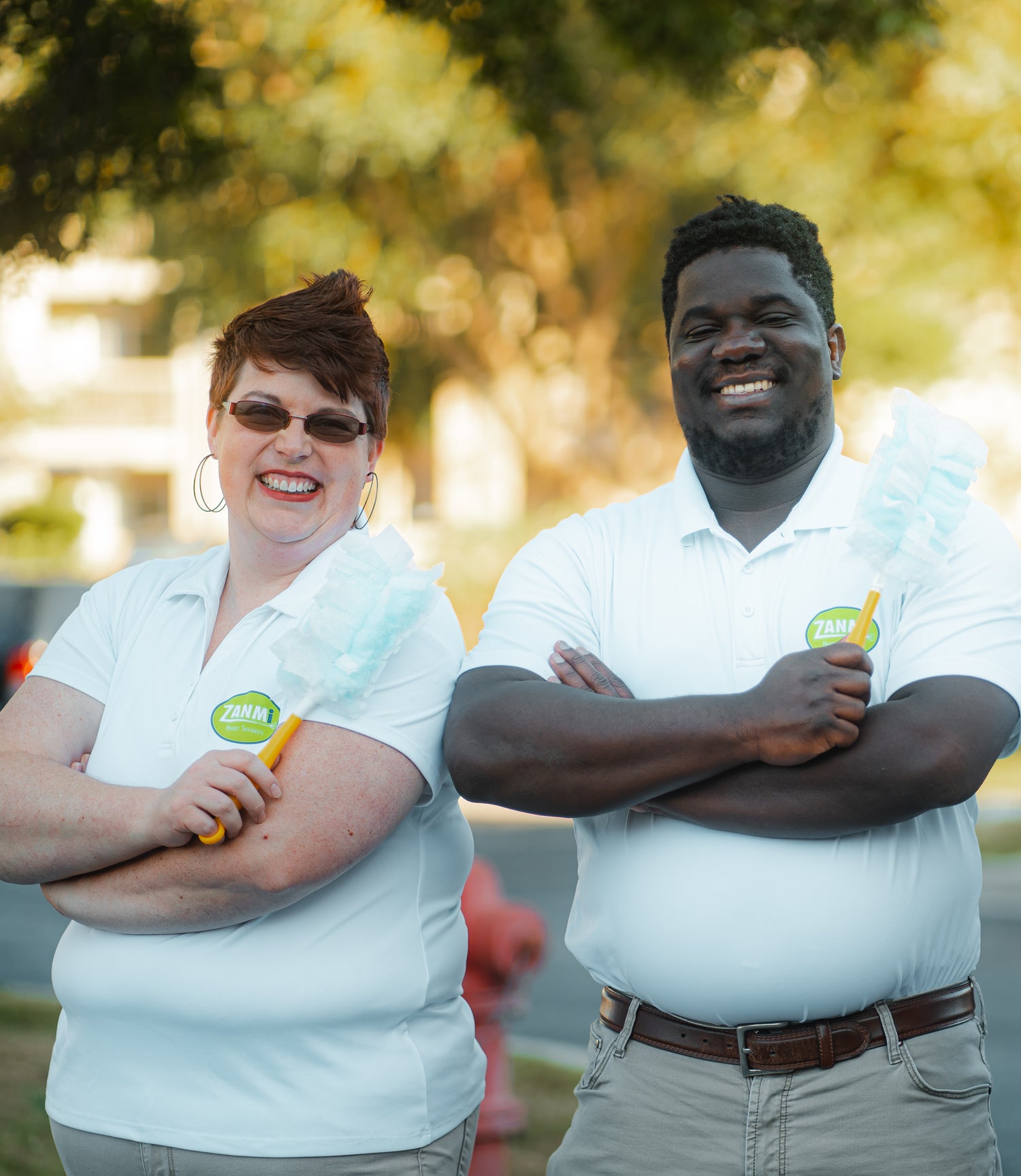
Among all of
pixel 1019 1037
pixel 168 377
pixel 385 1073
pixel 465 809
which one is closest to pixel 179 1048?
pixel 385 1073

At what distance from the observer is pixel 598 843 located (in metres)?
2.73

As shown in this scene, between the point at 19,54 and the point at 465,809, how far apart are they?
28.2 feet

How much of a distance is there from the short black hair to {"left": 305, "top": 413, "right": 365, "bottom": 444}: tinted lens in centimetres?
77

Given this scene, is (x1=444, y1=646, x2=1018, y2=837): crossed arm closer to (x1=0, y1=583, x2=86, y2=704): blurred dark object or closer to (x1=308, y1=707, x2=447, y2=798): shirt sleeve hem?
(x1=308, y1=707, x2=447, y2=798): shirt sleeve hem

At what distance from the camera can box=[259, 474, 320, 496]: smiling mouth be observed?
282cm

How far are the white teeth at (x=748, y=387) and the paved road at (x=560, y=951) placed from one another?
12.0 ft

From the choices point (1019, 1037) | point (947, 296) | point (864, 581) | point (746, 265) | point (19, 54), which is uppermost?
point (947, 296)

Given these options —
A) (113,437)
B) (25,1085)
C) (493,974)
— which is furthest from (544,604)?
(113,437)

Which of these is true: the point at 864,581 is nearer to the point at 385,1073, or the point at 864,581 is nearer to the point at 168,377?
the point at 385,1073

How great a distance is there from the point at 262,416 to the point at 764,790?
1262 mm

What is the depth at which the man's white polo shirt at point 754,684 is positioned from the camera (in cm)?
252

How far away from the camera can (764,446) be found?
2.84 metres

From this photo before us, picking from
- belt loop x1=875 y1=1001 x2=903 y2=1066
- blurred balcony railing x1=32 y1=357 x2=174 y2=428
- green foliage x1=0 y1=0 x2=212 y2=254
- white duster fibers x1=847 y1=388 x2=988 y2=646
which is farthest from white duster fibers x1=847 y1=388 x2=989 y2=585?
blurred balcony railing x1=32 y1=357 x2=174 y2=428

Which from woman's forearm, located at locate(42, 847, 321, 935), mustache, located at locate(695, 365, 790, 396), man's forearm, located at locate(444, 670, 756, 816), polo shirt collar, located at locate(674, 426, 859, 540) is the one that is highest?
mustache, located at locate(695, 365, 790, 396)
